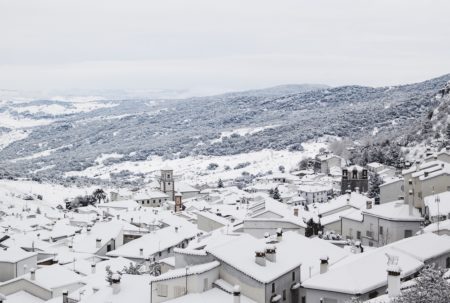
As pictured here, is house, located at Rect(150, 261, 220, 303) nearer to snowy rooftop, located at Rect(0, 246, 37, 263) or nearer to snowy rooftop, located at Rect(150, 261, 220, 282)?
snowy rooftop, located at Rect(150, 261, 220, 282)


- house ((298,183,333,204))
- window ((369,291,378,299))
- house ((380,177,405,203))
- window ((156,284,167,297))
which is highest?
window ((369,291,378,299))

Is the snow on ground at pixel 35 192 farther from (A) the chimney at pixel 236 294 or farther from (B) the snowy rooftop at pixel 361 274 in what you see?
(B) the snowy rooftop at pixel 361 274

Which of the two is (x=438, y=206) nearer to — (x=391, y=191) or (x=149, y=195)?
(x=391, y=191)

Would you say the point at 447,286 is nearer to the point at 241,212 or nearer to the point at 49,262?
the point at 49,262

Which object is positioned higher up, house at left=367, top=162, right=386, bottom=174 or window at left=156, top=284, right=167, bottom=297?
window at left=156, top=284, right=167, bottom=297

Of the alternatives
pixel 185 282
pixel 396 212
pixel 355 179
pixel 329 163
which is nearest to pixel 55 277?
pixel 185 282

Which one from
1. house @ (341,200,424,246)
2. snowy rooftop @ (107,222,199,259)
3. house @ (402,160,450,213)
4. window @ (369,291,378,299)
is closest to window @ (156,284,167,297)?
window @ (369,291,378,299)
